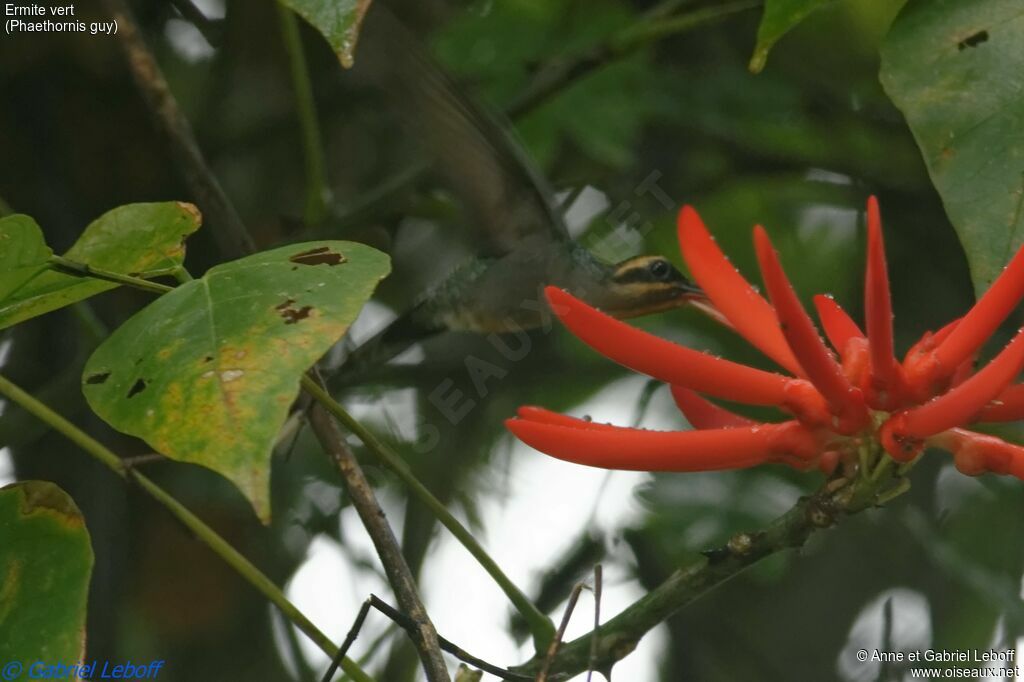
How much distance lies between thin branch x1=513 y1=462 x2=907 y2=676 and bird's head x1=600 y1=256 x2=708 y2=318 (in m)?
0.91

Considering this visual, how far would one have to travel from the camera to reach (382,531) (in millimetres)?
1021

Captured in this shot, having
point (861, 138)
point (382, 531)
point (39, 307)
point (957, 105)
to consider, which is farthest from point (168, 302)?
point (861, 138)

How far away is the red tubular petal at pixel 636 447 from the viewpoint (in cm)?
84

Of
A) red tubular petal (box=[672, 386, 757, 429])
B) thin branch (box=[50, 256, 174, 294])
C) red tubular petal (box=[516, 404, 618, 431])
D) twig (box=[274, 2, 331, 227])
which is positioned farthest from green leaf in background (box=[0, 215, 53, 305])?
twig (box=[274, 2, 331, 227])

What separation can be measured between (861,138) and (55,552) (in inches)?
68.7

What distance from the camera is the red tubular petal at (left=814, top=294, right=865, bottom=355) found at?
1048 mm

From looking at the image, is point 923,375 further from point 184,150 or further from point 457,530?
point 184,150

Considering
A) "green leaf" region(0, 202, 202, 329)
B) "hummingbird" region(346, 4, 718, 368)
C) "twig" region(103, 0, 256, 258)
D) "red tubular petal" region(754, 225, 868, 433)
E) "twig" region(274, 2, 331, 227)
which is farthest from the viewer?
"hummingbird" region(346, 4, 718, 368)

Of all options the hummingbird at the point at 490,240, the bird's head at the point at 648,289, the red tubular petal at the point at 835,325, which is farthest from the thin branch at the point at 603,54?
the red tubular petal at the point at 835,325

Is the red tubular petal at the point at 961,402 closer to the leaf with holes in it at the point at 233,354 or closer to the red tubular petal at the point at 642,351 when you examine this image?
the red tubular petal at the point at 642,351

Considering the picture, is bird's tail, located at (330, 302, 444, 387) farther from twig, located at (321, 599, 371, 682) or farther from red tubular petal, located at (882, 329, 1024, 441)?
red tubular petal, located at (882, 329, 1024, 441)

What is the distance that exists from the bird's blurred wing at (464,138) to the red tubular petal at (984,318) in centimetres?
99

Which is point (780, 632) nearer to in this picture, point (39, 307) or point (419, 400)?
point (419, 400)

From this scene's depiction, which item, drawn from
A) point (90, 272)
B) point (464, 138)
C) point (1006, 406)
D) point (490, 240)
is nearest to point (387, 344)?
point (490, 240)
